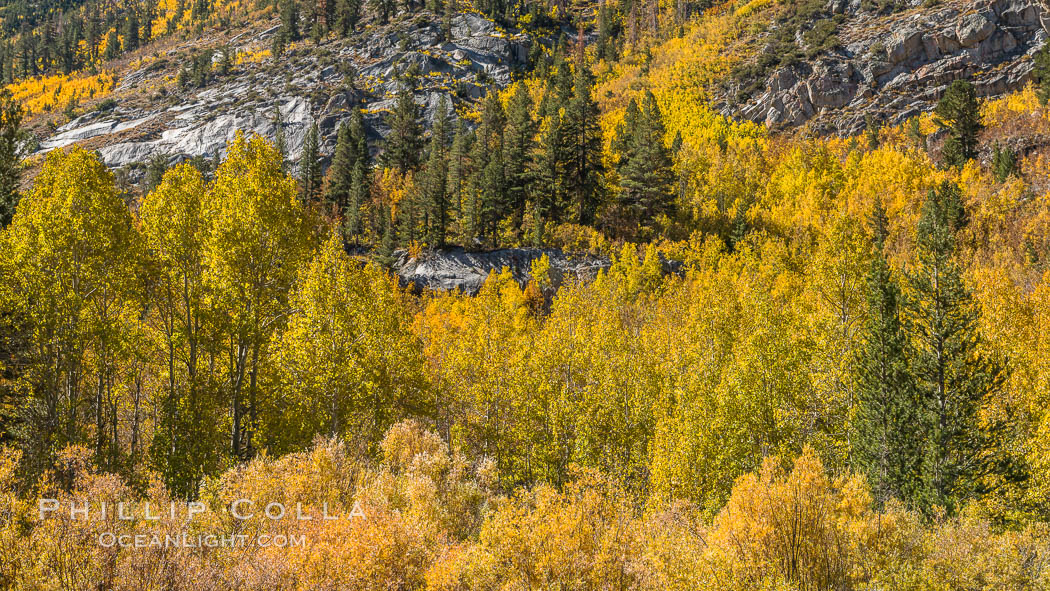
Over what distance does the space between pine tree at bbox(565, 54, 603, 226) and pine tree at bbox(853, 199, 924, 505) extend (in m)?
38.1

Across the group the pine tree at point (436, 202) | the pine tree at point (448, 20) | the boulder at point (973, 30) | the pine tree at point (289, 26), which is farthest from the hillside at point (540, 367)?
the pine tree at point (289, 26)

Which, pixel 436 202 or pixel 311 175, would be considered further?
pixel 311 175

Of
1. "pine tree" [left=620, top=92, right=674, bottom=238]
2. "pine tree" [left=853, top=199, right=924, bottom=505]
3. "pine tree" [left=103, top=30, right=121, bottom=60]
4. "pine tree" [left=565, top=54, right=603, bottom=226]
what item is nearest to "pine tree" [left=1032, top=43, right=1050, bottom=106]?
"pine tree" [left=620, top=92, right=674, bottom=238]

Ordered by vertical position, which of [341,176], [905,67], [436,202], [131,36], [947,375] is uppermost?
[905,67]

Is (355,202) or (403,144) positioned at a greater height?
(403,144)

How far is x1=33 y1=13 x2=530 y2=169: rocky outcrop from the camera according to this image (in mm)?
101000

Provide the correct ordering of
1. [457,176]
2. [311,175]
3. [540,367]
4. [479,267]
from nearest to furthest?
1. [540,367]
2. [479,267]
3. [457,176]
4. [311,175]

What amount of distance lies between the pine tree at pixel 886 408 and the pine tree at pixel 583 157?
3808 cm

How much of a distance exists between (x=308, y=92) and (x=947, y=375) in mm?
110553

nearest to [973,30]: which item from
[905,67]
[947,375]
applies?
[905,67]

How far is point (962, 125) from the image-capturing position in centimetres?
5922

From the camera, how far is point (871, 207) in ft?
175

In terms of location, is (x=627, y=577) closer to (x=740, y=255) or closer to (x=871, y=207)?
(x=740, y=255)

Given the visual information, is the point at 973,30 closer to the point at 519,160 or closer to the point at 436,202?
the point at 519,160
